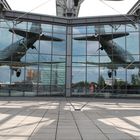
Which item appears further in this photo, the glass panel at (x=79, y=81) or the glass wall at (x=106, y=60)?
the glass panel at (x=79, y=81)

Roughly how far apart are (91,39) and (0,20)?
9.56 meters

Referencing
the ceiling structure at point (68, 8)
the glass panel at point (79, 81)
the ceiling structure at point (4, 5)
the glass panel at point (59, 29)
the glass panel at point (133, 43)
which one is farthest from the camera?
the glass panel at point (59, 29)

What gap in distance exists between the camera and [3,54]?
123 ft

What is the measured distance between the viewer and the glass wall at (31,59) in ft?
122

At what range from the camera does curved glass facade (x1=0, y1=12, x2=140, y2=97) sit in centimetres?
3750

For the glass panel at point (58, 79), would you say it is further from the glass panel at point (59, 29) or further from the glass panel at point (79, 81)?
the glass panel at point (59, 29)

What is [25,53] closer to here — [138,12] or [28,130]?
[138,12]

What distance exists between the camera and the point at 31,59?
38.1m

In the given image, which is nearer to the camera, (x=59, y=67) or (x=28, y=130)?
(x=28, y=130)

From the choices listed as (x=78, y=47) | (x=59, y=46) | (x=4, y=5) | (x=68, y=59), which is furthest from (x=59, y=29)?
(x=4, y=5)

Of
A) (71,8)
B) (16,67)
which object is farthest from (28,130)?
(71,8)

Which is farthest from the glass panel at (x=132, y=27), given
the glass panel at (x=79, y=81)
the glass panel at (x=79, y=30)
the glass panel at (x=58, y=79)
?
the glass panel at (x=58, y=79)

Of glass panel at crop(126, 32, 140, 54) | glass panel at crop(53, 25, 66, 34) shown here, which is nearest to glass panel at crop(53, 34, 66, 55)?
glass panel at crop(53, 25, 66, 34)

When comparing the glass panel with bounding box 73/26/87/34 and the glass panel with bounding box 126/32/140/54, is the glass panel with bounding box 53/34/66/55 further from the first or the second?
the glass panel with bounding box 126/32/140/54
